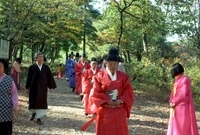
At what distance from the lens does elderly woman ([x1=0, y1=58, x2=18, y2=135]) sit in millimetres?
5992

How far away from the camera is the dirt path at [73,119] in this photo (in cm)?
977

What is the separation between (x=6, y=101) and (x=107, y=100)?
5.19 ft

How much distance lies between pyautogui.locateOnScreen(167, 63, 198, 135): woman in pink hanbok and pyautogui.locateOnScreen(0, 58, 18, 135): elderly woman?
3634mm

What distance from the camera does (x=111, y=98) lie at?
6348mm

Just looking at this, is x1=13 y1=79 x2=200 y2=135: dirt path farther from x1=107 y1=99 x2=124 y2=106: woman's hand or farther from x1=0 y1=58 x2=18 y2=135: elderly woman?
x1=107 y1=99 x2=124 y2=106: woman's hand

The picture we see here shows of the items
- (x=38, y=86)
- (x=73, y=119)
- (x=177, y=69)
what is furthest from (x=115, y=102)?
(x=73, y=119)

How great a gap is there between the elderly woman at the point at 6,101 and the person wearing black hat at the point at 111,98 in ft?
4.16

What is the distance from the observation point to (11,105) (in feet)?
19.9

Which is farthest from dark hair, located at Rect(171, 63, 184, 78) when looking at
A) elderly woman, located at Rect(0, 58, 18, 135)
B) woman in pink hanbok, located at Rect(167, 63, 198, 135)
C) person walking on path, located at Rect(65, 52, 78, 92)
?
person walking on path, located at Rect(65, 52, 78, 92)

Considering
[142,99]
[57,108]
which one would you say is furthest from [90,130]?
[142,99]

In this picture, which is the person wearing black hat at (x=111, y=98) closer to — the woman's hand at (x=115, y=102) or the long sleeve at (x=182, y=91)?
the woman's hand at (x=115, y=102)

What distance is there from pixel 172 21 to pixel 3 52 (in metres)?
13.0

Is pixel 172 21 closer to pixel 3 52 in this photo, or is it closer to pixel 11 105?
pixel 3 52

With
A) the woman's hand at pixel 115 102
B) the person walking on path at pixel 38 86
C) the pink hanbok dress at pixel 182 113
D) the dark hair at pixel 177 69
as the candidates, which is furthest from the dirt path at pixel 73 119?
the woman's hand at pixel 115 102
